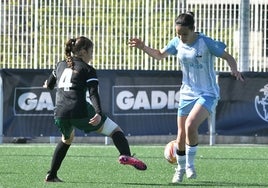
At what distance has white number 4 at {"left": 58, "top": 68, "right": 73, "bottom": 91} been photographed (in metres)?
11.0

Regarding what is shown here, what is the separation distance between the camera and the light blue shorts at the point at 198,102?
11.3 meters

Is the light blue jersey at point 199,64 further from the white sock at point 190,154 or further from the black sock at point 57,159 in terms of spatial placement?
the black sock at point 57,159

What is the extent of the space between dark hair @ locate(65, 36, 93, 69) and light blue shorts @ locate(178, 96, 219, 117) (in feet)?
4.20

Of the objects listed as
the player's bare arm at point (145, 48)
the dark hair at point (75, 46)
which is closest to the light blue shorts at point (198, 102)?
the player's bare arm at point (145, 48)

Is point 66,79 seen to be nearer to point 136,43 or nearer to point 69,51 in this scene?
point 69,51

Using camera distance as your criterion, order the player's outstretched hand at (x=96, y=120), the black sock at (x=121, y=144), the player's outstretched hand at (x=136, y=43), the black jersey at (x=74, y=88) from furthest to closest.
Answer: the player's outstretched hand at (x=136, y=43)
the black sock at (x=121, y=144)
the black jersey at (x=74, y=88)
the player's outstretched hand at (x=96, y=120)

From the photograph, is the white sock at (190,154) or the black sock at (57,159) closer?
the black sock at (57,159)

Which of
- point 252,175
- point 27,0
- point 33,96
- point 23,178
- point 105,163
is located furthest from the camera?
point 27,0

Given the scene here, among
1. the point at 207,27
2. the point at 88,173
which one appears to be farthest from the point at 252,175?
the point at 207,27

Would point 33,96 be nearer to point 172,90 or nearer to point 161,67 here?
point 172,90

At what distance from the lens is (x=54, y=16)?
2114 cm

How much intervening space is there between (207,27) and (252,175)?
928cm

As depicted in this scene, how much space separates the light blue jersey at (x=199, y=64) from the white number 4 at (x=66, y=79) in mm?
1242

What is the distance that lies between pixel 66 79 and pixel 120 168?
2.38m
